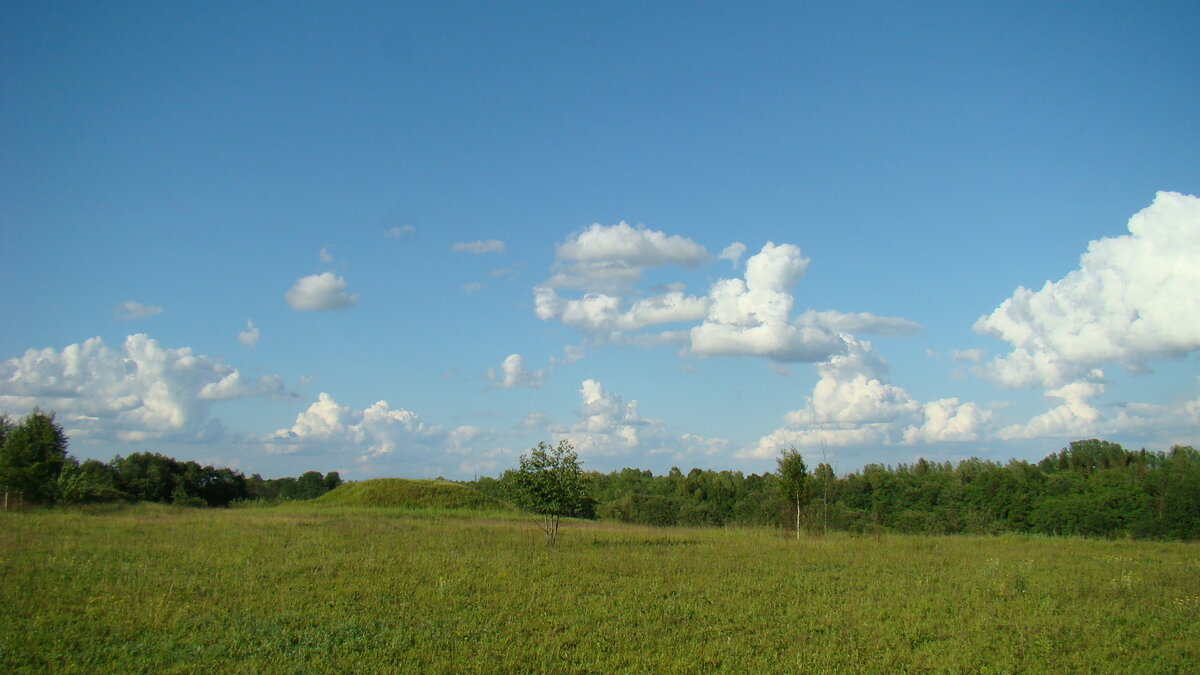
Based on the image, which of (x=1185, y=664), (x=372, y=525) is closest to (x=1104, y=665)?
(x=1185, y=664)

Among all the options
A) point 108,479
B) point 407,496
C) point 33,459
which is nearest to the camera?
point 33,459

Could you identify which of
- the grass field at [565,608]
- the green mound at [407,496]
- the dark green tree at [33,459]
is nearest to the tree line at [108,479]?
the dark green tree at [33,459]

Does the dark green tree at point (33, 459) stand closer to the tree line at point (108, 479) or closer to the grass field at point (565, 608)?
the tree line at point (108, 479)

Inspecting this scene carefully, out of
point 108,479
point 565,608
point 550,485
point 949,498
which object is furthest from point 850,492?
point 108,479

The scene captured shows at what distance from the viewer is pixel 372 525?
3244 centimetres

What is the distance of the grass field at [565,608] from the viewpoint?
438 inches

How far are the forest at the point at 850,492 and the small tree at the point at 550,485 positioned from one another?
1.86 ft

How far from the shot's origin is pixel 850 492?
213 feet

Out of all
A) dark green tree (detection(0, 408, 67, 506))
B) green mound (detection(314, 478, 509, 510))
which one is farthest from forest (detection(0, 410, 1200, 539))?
green mound (detection(314, 478, 509, 510))

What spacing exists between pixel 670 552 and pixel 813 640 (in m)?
12.7

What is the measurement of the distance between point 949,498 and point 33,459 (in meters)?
62.3

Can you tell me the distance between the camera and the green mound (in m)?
48.9

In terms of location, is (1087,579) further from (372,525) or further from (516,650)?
(372,525)

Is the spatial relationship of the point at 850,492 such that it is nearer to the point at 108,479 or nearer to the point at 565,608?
the point at 565,608
